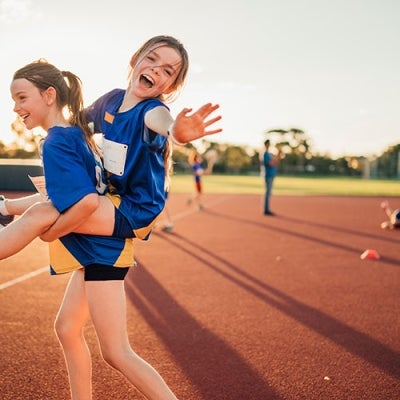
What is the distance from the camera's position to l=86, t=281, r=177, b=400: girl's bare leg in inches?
80.9

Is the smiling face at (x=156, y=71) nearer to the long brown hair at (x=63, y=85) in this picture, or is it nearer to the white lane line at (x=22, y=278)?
the long brown hair at (x=63, y=85)

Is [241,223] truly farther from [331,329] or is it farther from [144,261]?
[331,329]

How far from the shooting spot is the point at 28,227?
1.94m

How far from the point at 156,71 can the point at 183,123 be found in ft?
1.40

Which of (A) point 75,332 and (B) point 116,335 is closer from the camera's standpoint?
(B) point 116,335

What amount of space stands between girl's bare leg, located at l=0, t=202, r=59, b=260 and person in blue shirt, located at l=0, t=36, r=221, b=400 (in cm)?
2

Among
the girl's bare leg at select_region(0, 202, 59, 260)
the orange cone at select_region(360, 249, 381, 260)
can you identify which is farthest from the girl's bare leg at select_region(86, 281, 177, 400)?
the orange cone at select_region(360, 249, 381, 260)

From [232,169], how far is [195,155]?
78.3 meters

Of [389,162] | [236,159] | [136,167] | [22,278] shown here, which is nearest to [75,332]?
A: [136,167]

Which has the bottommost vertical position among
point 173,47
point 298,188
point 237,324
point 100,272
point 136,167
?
point 298,188

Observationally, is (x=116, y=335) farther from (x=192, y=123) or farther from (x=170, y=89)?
(x=170, y=89)

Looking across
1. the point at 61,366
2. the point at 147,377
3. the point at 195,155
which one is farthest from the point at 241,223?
the point at 147,377

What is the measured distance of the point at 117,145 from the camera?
2139mm

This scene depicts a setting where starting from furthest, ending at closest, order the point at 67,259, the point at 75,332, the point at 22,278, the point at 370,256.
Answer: the point at 370,256 < the point at 22,278 < the point at 75,332 < the point at 67,259
